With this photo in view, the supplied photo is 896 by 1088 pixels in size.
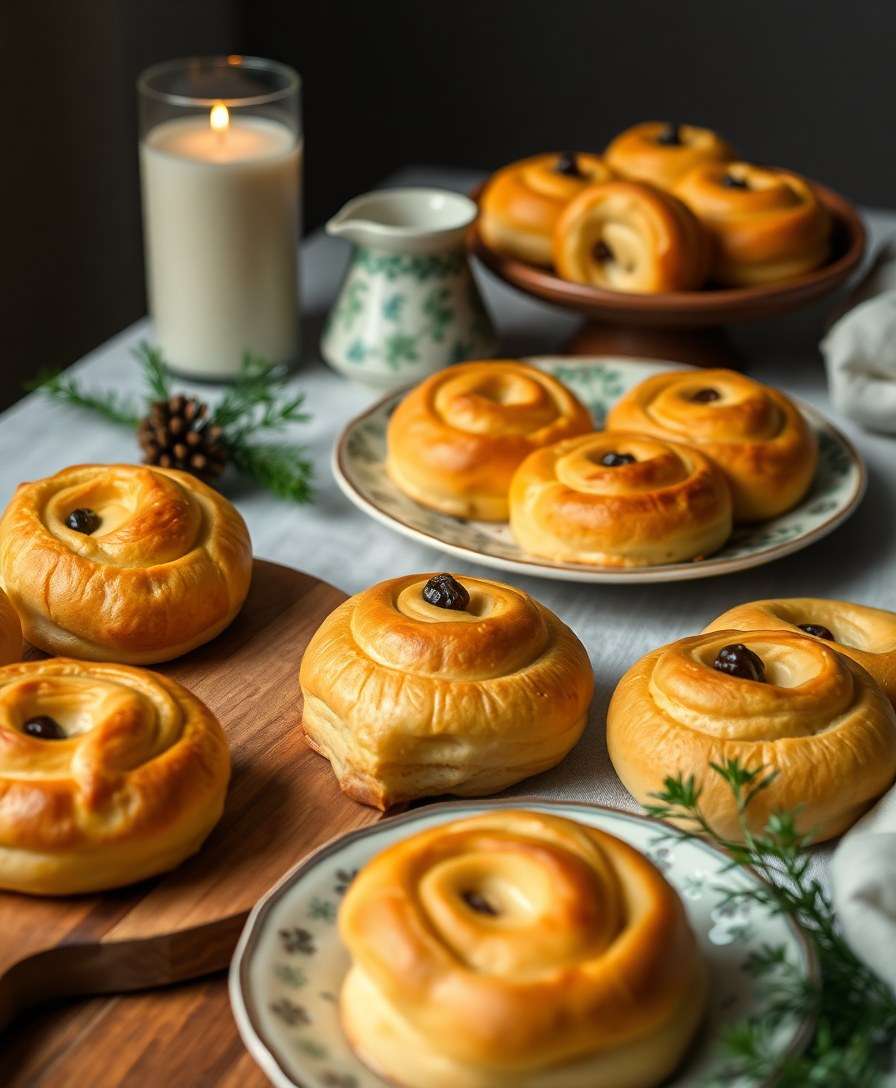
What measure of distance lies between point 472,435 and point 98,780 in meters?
A: 0.68

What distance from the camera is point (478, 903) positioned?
828mm

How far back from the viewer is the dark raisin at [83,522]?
127cm

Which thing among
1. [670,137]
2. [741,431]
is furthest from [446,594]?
[670,137]

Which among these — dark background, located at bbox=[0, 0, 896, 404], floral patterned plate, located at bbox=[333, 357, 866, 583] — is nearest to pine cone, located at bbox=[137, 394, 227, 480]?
floral patterned plate, located at bbox=[333, 357, 866, 583]

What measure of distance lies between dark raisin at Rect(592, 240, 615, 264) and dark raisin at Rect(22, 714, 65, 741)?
1.15 metres

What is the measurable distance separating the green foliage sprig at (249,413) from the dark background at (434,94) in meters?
1.10

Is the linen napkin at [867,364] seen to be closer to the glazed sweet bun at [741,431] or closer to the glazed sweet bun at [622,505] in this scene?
the glazed sweet bun at [741,431]

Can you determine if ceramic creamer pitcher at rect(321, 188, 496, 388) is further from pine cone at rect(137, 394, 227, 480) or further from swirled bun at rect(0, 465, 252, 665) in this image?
swirled bun at rect(0, 465, 252, 665)

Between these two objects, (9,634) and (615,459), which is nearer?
(9,634)

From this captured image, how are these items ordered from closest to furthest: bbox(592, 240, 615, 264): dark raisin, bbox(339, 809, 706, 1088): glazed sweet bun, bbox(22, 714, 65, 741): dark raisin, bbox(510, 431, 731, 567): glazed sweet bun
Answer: bbox(339, 809, 706, 1088): glazed sweet bun
bbox(22, 714, 65, 741): dark raisin
bbox(510, 431, 731, 567): glazed sweet bun
bbox(592, 240, 615, 264): dark raisin

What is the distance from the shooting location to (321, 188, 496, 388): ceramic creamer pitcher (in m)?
1.82

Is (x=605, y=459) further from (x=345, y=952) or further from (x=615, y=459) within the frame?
(x=345, y=952)

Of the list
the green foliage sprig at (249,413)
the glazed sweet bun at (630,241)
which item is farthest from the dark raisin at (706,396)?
the green foliage sprig at (249,413)

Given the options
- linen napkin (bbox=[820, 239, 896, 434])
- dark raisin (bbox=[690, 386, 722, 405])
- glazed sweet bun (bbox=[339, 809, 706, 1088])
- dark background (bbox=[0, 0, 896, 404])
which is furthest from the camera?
dark background (bbox=[0, 0, 896, 404])
